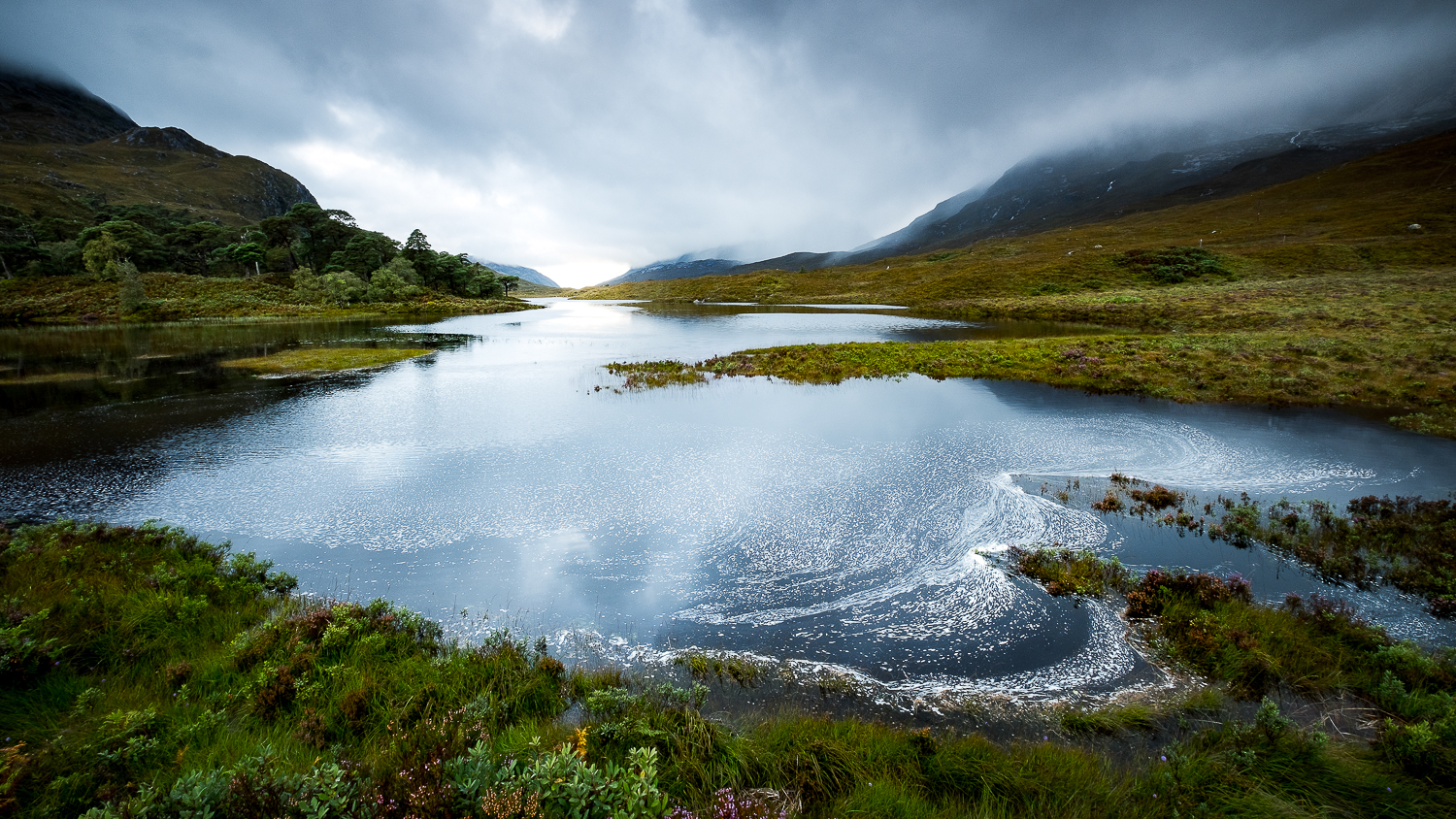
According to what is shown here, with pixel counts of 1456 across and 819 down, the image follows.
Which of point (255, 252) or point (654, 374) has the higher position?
point (255, 252)

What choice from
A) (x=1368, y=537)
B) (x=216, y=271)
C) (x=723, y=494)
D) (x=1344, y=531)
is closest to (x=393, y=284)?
(x=216, y=271)

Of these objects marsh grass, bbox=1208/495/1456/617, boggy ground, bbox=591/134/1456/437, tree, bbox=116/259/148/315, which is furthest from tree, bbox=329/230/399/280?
marsh grass, bbox=1208/495/1456/617

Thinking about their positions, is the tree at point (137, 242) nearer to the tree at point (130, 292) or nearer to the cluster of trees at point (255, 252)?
the cluster of trees at point (255, 252)

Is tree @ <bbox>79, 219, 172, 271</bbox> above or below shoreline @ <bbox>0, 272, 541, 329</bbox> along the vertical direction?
above

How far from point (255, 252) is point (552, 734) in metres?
158

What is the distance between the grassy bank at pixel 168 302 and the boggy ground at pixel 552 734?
104444 mm

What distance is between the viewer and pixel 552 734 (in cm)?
631

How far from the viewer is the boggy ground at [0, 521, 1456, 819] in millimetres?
4586

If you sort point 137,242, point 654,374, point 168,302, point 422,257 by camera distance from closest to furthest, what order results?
point 654,374 < point 168,302 < point 137,242 < point 422,257

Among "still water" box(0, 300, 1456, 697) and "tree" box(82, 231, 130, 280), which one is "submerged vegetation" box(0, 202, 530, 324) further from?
"still water" box(0, 300, 1456, 697)

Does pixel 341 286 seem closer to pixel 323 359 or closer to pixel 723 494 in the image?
pixel 323 359

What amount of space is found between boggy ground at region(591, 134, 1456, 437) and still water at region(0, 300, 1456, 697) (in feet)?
16.1

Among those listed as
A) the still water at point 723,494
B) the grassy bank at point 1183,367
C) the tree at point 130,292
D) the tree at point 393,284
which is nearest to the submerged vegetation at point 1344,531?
the still water at point 723,494

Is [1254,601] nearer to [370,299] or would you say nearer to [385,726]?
[385,726]
